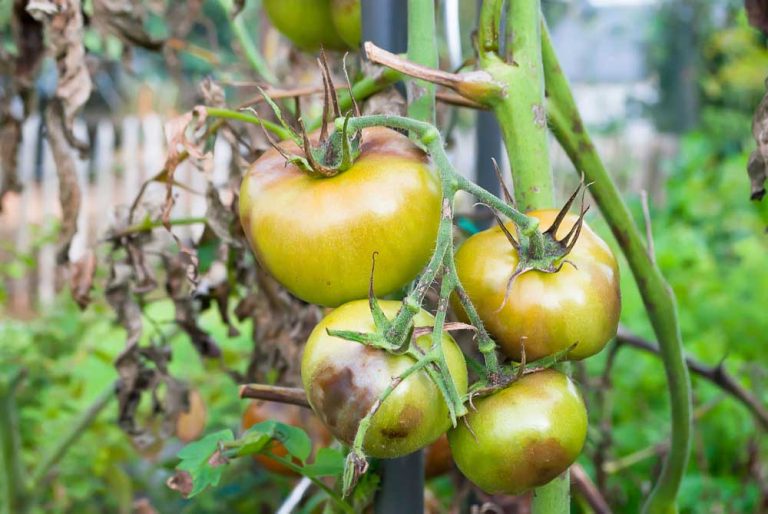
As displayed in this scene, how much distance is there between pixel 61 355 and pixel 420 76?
4.97ft

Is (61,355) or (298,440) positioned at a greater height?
(298,440)

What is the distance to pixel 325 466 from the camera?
69 centimetres

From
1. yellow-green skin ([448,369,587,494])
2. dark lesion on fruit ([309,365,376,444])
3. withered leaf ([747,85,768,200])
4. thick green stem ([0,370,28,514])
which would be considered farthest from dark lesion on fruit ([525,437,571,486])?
thick green stem ([0,370,28,514])

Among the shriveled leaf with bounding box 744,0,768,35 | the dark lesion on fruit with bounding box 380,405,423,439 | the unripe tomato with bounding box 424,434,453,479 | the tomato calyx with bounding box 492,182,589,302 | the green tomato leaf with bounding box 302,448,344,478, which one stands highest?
the shriveled leaf with bounding box 744,0,768,35

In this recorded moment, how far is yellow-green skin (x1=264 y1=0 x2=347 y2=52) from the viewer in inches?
32.4

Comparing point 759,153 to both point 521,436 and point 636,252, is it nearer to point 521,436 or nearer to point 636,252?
point 636,252

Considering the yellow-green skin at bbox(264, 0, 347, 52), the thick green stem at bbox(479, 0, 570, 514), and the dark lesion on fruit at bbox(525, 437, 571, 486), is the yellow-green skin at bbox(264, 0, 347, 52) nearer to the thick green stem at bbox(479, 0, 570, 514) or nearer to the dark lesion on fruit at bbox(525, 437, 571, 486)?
the thick green stem at bbox(479, 0, 570, 514)

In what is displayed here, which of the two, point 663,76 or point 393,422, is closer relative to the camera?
point 393,422

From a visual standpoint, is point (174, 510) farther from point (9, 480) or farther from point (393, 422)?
point (393, 422)

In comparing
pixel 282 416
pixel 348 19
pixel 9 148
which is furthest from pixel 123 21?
pixel 282 416

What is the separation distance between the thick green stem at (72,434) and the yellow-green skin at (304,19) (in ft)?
2.05

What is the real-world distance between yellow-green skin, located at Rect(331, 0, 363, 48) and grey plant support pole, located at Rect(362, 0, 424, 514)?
0.08 m

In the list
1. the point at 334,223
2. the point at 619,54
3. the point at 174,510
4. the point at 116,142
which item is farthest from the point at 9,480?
the point at 619,54

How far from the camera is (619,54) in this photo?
536 inches
